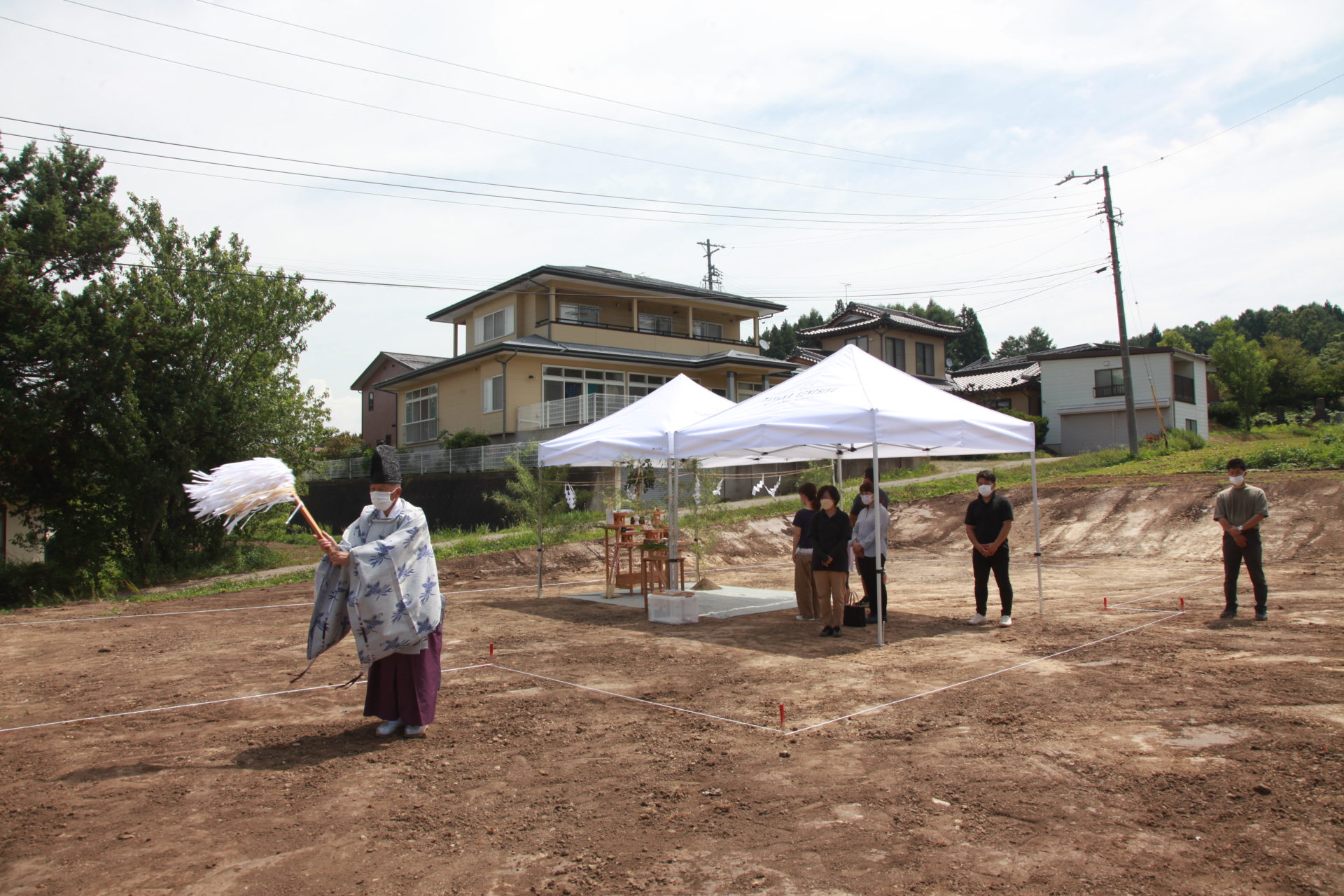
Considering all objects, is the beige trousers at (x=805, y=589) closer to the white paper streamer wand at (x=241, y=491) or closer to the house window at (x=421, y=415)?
the white paper streamer wand at (x=241, y=491)

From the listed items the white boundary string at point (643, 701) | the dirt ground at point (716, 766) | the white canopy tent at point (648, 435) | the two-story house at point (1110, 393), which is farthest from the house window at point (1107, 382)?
the white boundary string at point (643, 701)

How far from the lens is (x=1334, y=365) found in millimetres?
44344

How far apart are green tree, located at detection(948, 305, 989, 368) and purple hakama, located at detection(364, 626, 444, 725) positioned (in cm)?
6768

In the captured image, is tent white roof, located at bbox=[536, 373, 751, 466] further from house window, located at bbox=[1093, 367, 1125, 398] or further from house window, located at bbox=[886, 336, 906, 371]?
house window, located at bbox=[1093, 367, 1125, 398]

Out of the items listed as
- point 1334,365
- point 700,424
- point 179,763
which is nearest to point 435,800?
point 179,763

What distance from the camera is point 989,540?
357 inches

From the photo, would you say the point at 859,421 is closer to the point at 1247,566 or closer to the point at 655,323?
the point at 1247,566

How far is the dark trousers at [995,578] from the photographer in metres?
9.19

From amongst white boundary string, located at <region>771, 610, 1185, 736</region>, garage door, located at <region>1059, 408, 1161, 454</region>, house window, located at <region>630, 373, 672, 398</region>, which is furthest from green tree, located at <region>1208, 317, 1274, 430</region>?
white boundary string, located at <region>771, 610, 1185, 736</region>

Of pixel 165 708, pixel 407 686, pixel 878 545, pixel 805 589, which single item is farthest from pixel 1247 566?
pixel 165 708

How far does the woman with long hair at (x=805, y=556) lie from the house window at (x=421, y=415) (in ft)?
78.0

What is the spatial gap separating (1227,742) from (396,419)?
33.6 meters

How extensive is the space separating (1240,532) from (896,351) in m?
30.0

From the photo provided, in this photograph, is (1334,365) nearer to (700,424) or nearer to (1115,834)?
(700,424)
